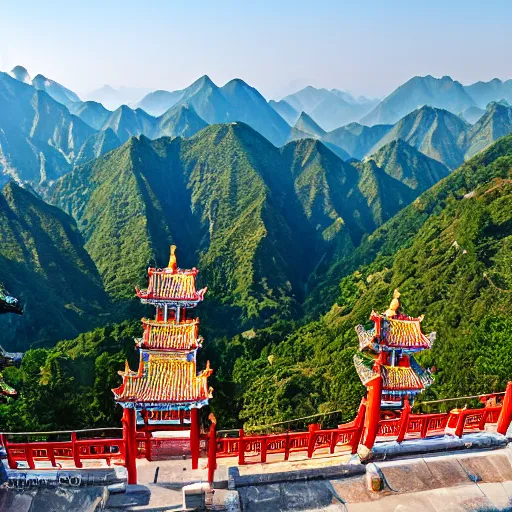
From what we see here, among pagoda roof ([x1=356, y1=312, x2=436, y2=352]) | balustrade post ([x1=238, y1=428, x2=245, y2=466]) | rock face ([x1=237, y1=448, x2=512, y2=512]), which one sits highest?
pagoda roof ([x1=356, y1=312, x2=436, y2=352])

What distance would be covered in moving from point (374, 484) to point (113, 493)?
7.47 m

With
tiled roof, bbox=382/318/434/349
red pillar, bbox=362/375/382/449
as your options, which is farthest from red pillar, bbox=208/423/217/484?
tiled roof, bbox=382/318/434/349

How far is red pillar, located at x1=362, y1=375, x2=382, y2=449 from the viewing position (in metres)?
14.9

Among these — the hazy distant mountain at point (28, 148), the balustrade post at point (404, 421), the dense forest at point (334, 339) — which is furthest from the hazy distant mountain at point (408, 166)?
the balustrade post at point (404, 421)

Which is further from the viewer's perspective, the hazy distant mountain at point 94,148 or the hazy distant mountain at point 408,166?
the hazy distant mountain at point 94,148

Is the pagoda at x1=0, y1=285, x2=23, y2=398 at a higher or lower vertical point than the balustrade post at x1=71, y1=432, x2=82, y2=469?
higher

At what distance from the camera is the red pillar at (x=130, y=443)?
14.0m

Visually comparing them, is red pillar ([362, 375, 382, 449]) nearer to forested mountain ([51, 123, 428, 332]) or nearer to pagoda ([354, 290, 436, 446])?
pagoda ([354, 290, 436, 446])

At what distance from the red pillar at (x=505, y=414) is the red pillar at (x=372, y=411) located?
4729mm

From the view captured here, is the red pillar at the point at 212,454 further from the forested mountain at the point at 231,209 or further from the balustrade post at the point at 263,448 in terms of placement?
the forested mountain at the point at 231,209

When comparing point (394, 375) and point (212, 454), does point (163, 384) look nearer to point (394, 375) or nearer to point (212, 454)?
point (212, 454)

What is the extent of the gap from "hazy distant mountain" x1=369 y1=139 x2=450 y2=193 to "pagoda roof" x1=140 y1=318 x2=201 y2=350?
503 feet

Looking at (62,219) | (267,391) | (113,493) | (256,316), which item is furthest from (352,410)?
(62,219)

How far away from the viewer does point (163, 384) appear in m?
14.7
